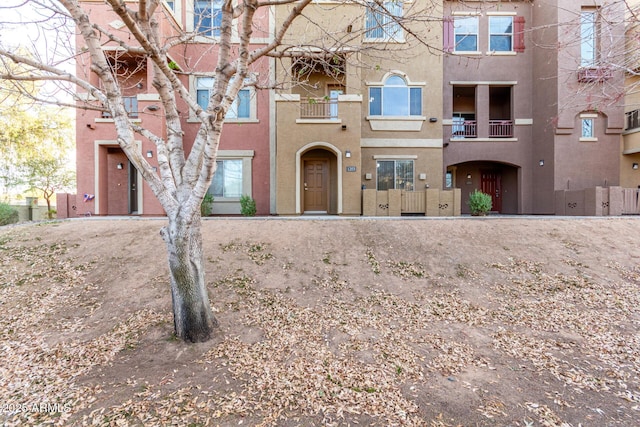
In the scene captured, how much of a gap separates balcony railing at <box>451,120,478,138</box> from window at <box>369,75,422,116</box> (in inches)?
117

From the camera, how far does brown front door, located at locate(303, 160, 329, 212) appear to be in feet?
41.8

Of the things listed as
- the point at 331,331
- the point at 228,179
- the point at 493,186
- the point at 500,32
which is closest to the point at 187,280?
the point at 331,331

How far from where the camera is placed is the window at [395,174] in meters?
13.2

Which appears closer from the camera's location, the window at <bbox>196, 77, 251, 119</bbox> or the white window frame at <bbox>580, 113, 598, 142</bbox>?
the window at <bbox>196, 77, 251, 119</bbox>

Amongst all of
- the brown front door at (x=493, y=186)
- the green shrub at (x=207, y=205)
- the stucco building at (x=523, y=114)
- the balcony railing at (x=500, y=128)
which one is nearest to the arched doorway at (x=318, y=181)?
the green shrub at (x=207, y=205)

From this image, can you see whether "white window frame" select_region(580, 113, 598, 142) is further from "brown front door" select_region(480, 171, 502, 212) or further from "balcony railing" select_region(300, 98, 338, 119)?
"balcony railing" select_region(300, 98, 338, 119)

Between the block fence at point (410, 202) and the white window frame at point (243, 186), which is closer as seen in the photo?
the block fence at point (410, 202)

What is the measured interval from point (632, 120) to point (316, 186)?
15268 mm

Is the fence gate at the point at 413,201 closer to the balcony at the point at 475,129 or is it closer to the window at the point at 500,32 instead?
the balcony at the point at 475,129

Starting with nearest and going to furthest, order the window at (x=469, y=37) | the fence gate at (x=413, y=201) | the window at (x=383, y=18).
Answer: the window at (x=383, y=18)
the fence gate at (x=413, y=201)
the window at (x=469, y=37)

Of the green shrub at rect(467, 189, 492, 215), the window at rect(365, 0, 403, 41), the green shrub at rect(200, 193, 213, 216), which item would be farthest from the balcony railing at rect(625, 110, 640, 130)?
the green shrub at rect(200, 193, 213, 216)

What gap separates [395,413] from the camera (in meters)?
2.98

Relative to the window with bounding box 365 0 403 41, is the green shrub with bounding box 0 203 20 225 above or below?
below

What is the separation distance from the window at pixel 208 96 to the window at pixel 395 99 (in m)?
5.55
